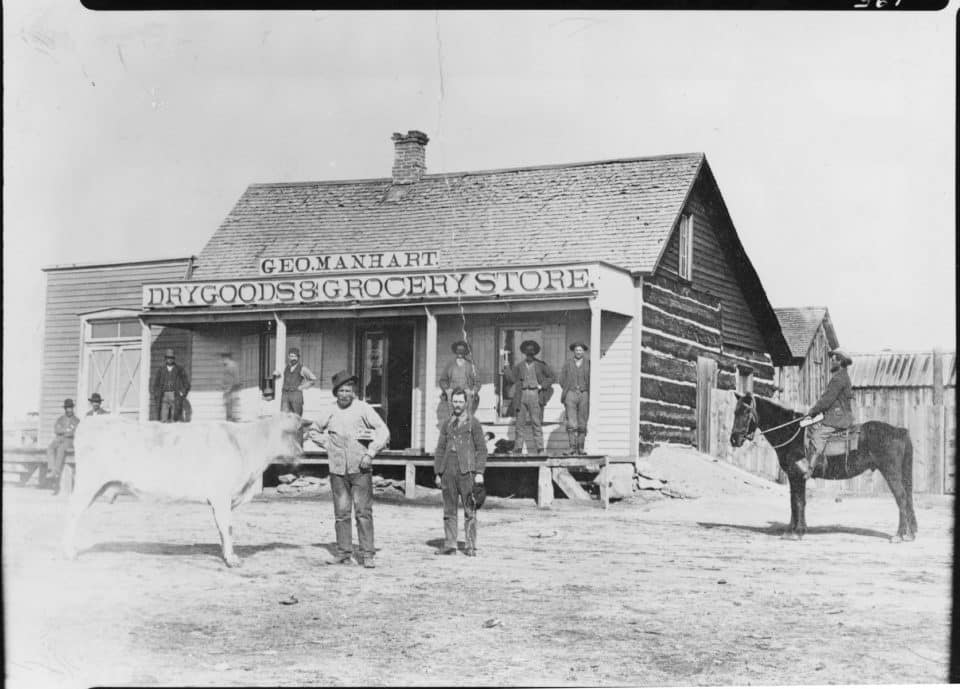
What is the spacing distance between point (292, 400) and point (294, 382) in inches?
21.3

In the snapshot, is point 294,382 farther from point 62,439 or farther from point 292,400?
point 62,439

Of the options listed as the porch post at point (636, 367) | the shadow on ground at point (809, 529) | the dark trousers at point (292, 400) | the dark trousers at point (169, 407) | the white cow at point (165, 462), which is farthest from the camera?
the porch post at point (636, 367)

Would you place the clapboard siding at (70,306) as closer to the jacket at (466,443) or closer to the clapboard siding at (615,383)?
the jacket at (466,443)

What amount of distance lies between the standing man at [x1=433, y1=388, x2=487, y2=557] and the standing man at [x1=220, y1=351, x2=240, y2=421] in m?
4.93

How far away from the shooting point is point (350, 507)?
39.9 feet

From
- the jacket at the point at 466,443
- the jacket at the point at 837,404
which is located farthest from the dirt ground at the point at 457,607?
the jacket at the point at 837,404

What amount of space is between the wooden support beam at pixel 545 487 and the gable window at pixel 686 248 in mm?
4739

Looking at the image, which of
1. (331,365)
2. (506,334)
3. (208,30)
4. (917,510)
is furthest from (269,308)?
(917,510)

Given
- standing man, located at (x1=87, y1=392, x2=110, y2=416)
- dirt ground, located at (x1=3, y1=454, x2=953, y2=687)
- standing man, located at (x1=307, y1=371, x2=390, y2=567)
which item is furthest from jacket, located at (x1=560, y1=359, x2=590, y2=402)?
standing man, located at (x1=87, y1=392, x2=110, y2=416)

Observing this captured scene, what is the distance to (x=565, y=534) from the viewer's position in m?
14.4

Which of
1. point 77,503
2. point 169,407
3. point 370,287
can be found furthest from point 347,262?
point 77,503

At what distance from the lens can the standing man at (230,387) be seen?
55.9 feet

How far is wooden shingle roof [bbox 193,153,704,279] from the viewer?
17.5 meters

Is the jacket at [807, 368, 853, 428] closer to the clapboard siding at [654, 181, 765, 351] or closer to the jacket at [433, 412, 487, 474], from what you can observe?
the jacket at [433, 412, 487, 474]
